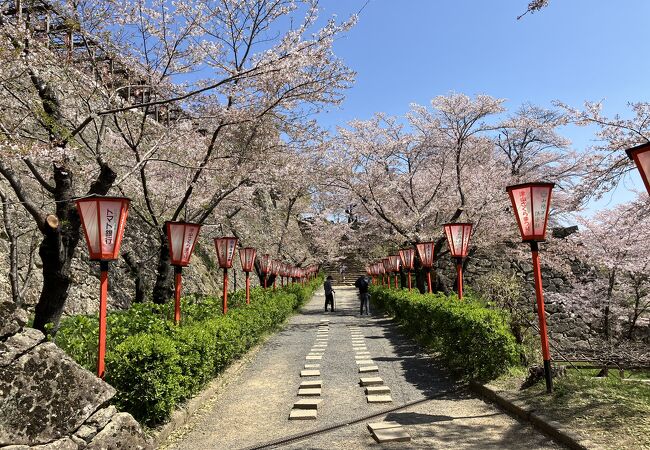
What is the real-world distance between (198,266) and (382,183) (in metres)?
9.53

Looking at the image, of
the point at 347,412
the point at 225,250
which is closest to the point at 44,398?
the point at 347,412

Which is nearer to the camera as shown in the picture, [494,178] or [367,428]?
[367,428]

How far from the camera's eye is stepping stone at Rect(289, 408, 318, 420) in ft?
19.0

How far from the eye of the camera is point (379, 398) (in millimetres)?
6520

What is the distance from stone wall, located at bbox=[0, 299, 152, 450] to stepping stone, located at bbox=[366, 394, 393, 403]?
352 cm

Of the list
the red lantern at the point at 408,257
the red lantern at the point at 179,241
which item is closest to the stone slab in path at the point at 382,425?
the red lantern at the point at 179,241

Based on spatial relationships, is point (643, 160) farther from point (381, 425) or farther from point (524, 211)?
point (381, 425)

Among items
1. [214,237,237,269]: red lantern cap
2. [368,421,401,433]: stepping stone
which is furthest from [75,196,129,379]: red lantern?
[214,237,237,269]: red lantern cap

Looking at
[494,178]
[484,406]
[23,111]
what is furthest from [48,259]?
[494,178]

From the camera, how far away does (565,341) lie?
877 inches

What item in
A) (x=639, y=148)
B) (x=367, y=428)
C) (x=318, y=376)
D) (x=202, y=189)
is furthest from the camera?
(x=202, y=189)

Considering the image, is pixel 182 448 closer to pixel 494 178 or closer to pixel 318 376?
pixel 318 376

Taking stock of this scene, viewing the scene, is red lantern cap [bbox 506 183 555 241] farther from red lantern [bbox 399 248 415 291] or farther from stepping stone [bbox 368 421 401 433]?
red lantern [bbox 399 248 415 291]

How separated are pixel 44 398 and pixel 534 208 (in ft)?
19.9
